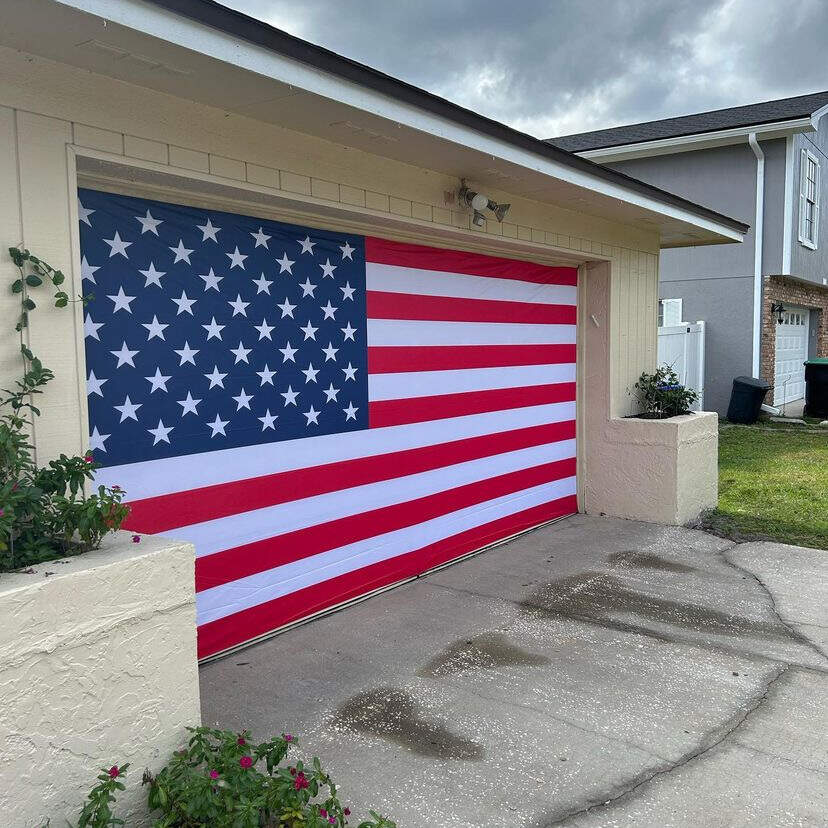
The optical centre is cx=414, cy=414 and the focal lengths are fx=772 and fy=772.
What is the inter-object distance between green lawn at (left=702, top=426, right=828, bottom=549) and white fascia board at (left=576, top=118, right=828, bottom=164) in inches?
212

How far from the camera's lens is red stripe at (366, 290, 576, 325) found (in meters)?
5.30

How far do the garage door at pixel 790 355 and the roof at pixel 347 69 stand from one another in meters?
12.5

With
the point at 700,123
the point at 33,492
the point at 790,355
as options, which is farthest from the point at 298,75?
the point at 790,355

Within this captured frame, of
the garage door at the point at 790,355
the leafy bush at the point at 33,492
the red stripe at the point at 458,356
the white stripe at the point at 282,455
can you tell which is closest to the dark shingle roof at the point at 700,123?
the garage door at the point at 790,355

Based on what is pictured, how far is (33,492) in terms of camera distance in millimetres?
2523

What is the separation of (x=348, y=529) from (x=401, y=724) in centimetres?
180


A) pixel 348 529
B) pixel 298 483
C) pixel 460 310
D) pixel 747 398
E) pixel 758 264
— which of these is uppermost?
pixel 758 264

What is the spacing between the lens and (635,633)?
14.8 ft

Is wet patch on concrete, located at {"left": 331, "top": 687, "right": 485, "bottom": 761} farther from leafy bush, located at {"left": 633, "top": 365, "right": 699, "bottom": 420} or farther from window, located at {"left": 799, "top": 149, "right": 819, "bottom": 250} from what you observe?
window, located at {"left": 799, "top": 149, "right": 819, "bottom": 250}

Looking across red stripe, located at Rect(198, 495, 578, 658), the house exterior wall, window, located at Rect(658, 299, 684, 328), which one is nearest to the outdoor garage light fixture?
the house exterior wall

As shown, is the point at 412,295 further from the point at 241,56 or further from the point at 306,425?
the point at 241,56

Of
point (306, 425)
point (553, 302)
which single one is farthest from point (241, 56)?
point (553, 302)

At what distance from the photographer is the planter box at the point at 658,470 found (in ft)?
22.6

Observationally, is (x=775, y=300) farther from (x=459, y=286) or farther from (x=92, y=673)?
(x=92, y=673)
